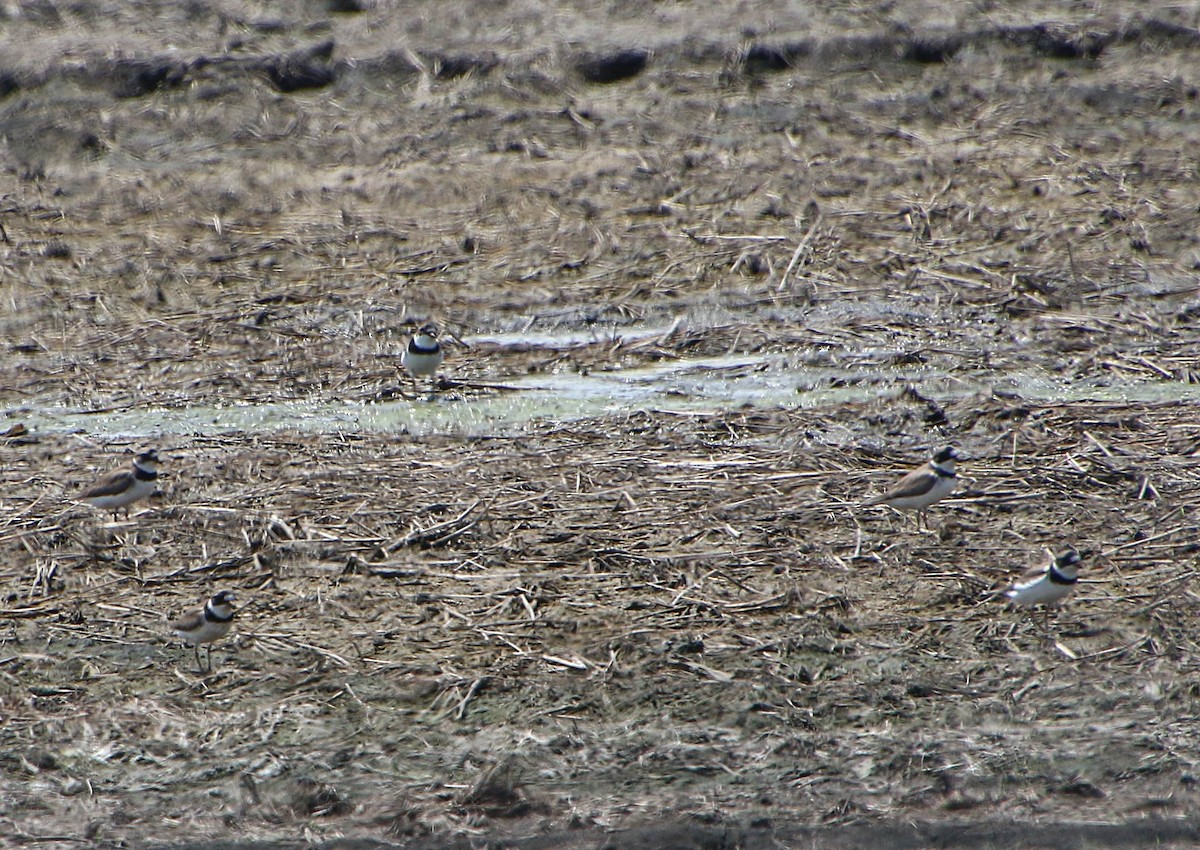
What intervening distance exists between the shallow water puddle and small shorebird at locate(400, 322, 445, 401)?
8.6 inches

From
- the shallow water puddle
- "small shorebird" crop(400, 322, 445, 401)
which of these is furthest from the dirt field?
"small shorebird" crop(400, 322, 445, 401)

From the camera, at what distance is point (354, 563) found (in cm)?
688

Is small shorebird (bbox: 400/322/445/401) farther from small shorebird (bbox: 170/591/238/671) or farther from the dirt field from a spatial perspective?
small shorebird (bbox: 170/591/238/671)

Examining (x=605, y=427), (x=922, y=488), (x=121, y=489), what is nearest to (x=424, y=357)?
(x=605, y=427)

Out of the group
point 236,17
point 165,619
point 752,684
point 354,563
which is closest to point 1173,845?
point 752,684

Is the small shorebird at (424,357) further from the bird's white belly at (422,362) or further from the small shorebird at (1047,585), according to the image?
the small shorebird at (1047,585)

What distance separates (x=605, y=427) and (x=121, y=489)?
8.51 feet

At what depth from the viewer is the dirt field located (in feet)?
18.0

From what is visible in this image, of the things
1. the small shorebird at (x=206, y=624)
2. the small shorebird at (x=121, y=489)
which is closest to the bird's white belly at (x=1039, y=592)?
the small shorebird at (x=206, y=624)

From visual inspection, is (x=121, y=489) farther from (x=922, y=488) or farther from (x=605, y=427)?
(x=922, y=488)

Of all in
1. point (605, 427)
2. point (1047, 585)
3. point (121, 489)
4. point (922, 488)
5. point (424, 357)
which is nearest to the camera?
point (1047, 585)

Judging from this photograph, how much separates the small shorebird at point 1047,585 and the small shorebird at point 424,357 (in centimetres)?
387

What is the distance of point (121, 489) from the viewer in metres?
7.28

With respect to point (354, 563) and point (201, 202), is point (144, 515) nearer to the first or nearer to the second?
point (354, 563)
